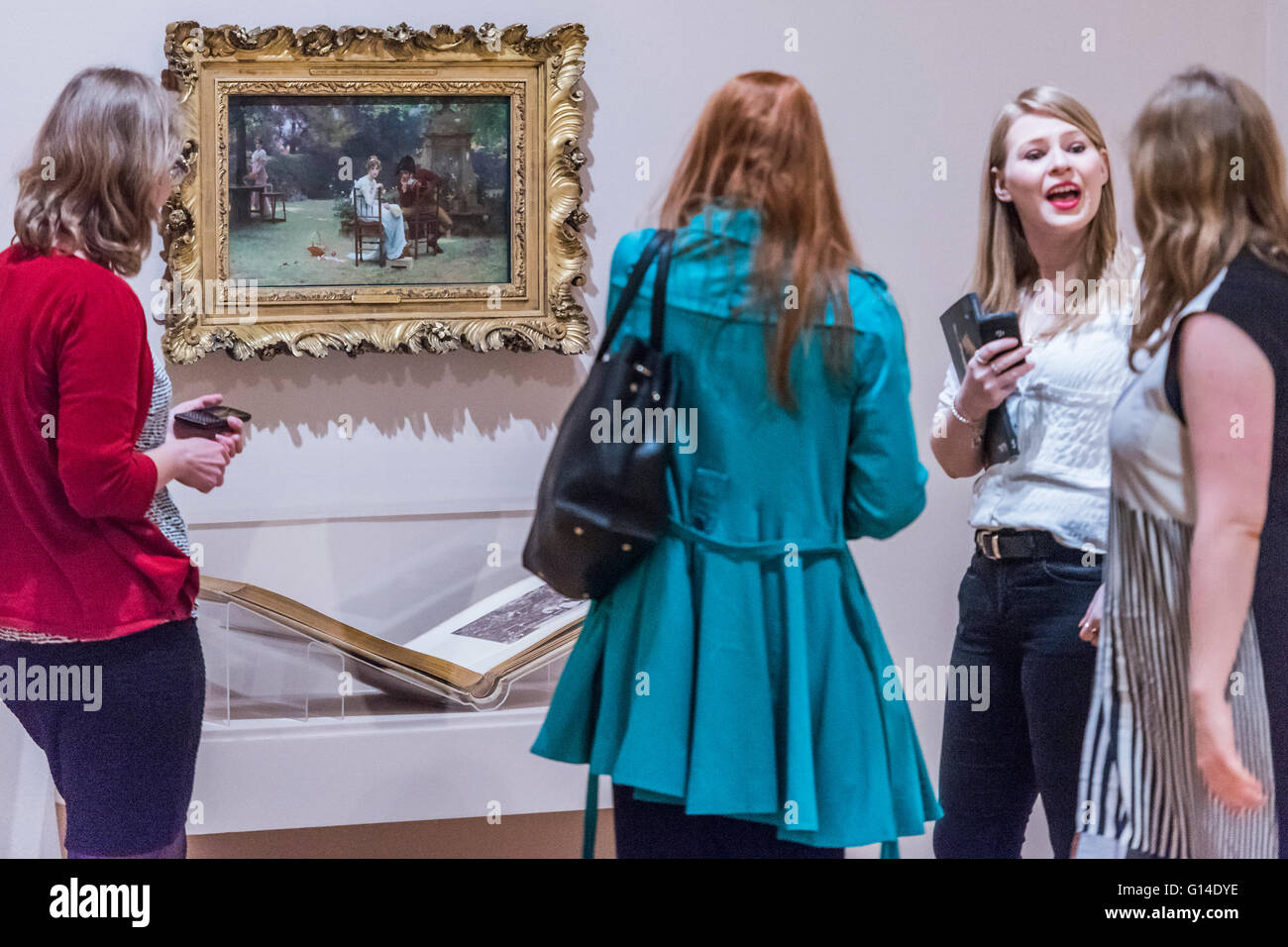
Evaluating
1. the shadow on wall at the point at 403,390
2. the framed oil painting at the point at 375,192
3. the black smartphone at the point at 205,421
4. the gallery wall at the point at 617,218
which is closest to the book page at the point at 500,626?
the gallery wall at the point at 617,218

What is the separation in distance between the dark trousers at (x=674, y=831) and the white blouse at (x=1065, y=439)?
799mm

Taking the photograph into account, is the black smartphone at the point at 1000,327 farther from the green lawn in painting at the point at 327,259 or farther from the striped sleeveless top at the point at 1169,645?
the green lawn in painting at the point at 327,259

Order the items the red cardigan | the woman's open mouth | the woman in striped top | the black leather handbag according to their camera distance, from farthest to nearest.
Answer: the woman's open mouth
the woman in striped top
the red cardigan
the black leather handbag

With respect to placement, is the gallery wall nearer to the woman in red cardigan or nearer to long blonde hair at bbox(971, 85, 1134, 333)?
long blonde hair at bbox(971, 85, 1134, 333)

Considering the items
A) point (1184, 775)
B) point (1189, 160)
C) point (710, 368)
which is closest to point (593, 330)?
point (710, 368)

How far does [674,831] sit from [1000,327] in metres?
1.18

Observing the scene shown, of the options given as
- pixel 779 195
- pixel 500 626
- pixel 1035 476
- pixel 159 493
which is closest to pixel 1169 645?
pixel 1035 476

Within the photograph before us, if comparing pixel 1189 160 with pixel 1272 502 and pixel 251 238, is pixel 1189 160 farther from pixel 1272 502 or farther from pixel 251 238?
pixel 251 238

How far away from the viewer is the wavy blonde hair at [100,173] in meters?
2.12

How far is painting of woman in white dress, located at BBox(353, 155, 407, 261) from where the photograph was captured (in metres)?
2.84

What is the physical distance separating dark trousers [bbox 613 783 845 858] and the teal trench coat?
5 centimetres

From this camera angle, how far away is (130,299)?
2.08 metres

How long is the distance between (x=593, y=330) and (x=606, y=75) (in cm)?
59

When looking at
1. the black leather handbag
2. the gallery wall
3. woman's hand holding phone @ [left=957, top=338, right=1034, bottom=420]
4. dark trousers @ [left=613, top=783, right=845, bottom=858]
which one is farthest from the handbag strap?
the gallery wall
